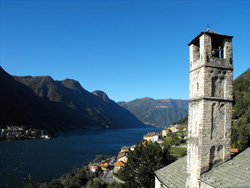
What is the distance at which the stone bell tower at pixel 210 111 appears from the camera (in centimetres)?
1257

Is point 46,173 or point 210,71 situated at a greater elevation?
point 210,71

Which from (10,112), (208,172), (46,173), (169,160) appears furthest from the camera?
(10,112)

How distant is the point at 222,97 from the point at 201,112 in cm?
183

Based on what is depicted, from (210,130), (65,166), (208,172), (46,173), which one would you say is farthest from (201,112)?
(65,166)

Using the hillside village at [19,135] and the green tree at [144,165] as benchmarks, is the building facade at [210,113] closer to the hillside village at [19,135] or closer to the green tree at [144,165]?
the green tree at [144,165]

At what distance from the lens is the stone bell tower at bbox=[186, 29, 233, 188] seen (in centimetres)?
1257

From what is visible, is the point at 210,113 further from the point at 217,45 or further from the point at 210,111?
the point at 217,45

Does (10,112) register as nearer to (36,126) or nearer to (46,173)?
(36,126)

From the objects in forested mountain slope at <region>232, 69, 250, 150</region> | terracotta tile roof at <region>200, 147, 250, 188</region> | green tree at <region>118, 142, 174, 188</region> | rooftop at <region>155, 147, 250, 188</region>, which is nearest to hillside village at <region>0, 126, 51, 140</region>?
forested mountain slope at <region>232, 69, 250, 150</region>

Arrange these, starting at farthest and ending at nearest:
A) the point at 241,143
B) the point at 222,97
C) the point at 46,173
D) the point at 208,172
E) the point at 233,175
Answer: the point at 46,173 → the point at 241,143 → the point at 222,97 → the point at 208,172 → the point at 233,175

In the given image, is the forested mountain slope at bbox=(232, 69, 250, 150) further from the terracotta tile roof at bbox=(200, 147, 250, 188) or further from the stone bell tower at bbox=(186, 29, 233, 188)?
the stone bell tower at bbox=(186, 29, 233, 188)

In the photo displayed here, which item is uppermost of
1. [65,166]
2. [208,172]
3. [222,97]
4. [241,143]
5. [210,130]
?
[222,97]

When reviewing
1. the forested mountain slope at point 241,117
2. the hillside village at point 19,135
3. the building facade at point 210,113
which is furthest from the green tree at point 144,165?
the hillside village at point 19,135

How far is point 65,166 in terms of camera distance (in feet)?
215
